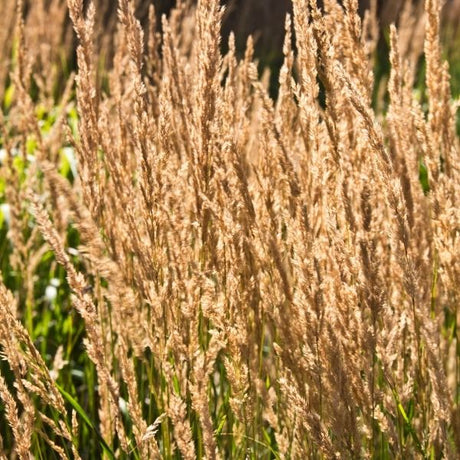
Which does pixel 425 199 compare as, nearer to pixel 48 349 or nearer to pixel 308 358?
pixel 308 358

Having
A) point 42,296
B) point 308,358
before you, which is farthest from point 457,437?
point 42,296

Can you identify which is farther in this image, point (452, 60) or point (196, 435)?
point (452, 60)

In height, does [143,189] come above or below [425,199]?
above

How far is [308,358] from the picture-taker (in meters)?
1.51

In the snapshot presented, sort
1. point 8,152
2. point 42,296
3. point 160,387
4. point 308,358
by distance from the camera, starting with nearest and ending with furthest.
Answer: 1. point 308,358
2. point 160,387
3. point 8,152
4. point 42,296

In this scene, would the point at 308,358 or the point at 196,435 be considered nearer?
the point at 308,358

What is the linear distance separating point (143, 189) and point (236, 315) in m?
0.31

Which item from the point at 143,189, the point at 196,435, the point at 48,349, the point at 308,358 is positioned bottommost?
the point at 48,349

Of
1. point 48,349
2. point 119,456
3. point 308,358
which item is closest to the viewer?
point 308,358

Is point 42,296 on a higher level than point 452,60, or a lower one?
lower

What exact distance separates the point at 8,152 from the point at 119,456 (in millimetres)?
1034

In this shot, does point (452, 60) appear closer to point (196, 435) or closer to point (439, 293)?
point (439, 293)

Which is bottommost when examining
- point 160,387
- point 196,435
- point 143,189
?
point 196,435

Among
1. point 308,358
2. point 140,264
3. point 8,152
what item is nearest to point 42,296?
point 8,152
